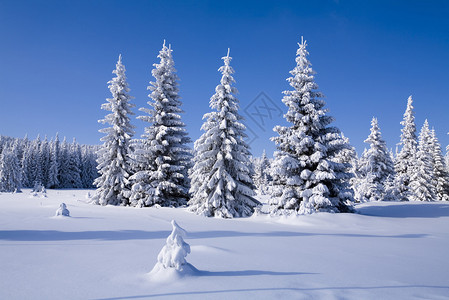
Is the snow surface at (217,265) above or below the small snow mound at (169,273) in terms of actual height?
below

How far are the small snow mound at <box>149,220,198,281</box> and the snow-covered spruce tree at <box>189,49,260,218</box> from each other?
1236cm

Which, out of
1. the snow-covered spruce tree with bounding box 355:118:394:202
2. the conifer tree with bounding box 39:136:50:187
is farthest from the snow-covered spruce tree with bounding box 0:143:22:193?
the snow-covered spruce tree with bounding box 355:118:394:202

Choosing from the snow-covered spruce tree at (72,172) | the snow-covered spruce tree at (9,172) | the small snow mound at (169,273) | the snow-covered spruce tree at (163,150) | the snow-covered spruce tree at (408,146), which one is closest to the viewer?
the small snow mound at (169,273)

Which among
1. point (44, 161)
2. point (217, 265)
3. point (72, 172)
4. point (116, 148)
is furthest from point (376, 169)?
point (44, 161)

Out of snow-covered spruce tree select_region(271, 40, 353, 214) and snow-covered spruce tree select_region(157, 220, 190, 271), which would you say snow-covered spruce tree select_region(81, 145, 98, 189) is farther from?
snow-covered spruce tree select_region(157, 220, 190, 271)

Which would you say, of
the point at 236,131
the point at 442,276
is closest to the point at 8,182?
the point at 236,131

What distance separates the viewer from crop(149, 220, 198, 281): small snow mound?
4.37 m

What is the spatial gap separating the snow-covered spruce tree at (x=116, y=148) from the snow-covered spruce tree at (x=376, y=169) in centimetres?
2674

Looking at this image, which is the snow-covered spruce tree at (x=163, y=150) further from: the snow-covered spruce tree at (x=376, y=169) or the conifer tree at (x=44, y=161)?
the conifer tree at (x=44, y=161)

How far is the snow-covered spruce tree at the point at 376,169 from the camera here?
3203 centimetres

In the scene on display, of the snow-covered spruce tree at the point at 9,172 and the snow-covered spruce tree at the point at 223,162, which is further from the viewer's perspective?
the snow-covered spruce tree at the point at 9,172

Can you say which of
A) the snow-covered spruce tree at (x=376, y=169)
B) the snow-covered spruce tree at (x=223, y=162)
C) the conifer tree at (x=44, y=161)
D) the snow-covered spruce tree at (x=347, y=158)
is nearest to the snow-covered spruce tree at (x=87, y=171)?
the conifer tree at (x=44, y=161)

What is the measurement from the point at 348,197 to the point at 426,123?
34638 millimetres

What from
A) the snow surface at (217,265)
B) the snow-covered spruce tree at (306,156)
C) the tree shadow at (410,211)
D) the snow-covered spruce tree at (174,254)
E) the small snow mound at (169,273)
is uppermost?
the snow-covered spruce tree at (306,156)
